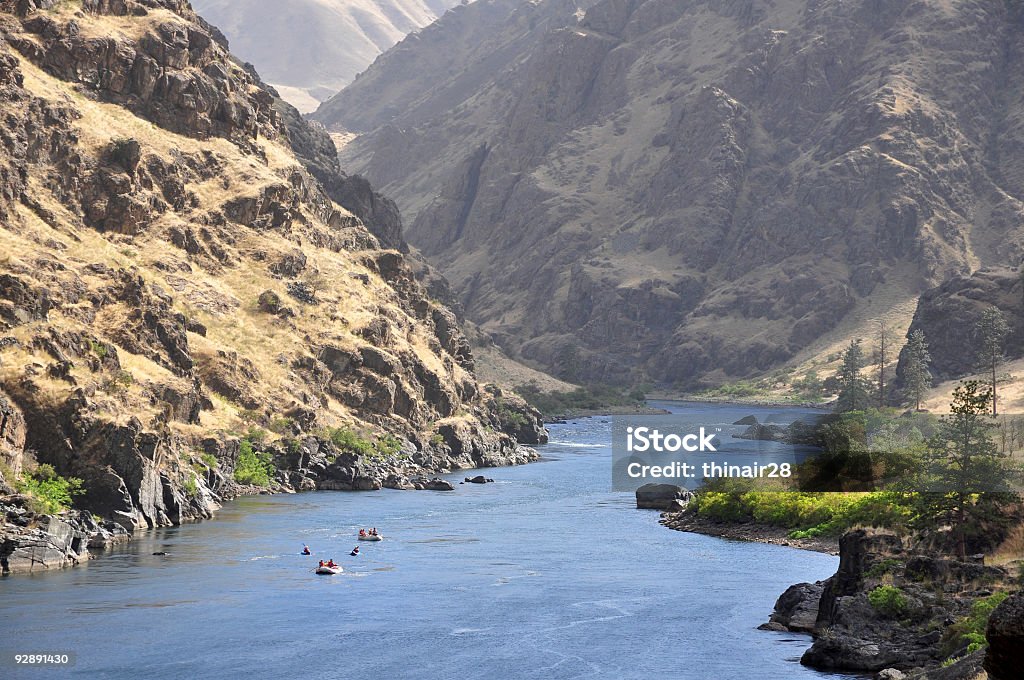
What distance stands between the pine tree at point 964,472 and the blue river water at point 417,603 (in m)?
13.4

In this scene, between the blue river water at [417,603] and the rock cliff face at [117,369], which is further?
the rock cliff face at [117,369]

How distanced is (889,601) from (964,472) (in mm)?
18217

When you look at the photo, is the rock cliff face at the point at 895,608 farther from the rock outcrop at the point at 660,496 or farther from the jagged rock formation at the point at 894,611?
the rock outcrop at the point at 660,496

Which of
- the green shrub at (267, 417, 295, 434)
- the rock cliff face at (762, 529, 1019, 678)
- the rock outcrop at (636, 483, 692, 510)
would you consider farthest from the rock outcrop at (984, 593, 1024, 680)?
the green shrub at (267, 417, 295, 434)

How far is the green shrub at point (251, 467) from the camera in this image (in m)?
168

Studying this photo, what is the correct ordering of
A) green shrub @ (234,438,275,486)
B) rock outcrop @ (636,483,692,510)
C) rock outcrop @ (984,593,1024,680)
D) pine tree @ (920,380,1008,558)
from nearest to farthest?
rock outcrop @ (984,593,1024,680), pine tree @ (920,380,1008,558), rock outcrop @ (636,483,692,510), green shrub @ (234,438,275,486)

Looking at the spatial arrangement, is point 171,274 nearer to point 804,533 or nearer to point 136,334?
point 136,334

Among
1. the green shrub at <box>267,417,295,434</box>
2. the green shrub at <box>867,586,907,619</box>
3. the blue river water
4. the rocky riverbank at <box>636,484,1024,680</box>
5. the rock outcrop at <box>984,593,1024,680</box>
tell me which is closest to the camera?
the rock outcrop at <box>984,593,1024,680</box>

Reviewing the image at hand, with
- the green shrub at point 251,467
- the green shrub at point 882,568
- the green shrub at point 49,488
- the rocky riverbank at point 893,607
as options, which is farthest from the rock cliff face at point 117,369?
the green shrub at point 882,568

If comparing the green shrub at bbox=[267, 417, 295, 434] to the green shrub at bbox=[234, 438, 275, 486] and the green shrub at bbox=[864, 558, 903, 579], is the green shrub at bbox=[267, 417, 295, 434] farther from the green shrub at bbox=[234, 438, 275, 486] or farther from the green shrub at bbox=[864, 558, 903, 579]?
the green shrub at bbox=[864, 558, 903, 579]

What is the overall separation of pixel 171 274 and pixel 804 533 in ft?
332

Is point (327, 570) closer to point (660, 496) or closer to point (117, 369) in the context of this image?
point (117, 369)

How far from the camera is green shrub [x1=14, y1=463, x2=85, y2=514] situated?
115m

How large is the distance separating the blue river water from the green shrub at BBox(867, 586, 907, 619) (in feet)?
18.0
